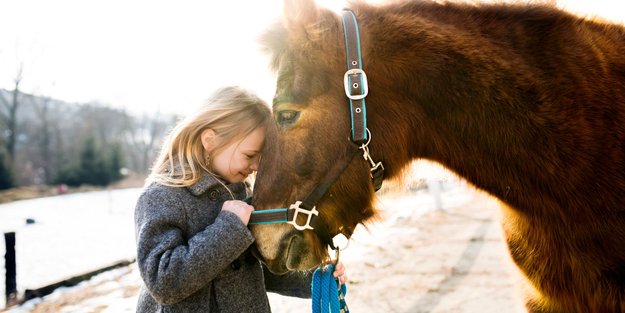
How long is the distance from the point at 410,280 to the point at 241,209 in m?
3.74

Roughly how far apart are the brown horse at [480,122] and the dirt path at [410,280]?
4.50 ft

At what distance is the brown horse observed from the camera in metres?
1.58

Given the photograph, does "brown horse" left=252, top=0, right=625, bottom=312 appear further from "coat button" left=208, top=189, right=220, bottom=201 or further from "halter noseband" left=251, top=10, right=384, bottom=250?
"coat button" left=208, top=189, right=220, bottom=201

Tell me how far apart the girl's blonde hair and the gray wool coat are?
13cm

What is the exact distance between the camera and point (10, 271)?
499 centimetres

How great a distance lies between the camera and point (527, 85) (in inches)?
63.4

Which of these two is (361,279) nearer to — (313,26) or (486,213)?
(313,26)

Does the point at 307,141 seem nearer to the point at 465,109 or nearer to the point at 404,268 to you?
the point at 465,109

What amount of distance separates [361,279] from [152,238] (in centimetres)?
390


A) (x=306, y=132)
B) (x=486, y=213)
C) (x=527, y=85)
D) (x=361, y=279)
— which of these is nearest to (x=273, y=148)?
(x=306, y=132)

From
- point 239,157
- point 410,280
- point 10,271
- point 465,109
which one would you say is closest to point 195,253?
point 239,157

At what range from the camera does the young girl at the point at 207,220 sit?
5.42 feet

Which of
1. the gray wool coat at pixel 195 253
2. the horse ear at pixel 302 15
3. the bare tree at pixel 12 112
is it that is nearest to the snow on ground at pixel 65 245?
the gray wool coat at pixel 195 253

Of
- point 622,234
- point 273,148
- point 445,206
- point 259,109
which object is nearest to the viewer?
point 622,234
